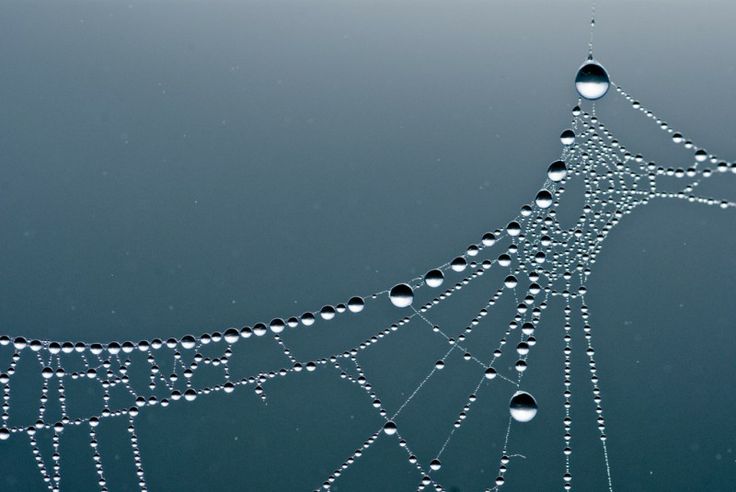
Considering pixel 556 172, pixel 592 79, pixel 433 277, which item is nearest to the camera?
pixel 592 79

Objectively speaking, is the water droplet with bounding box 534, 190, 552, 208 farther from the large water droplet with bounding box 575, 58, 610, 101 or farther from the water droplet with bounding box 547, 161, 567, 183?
the large water droplet with bounding box 575, 58, 610, 101

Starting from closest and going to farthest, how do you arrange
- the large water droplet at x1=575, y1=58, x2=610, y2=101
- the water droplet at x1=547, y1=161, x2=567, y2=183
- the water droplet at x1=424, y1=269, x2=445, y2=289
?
1. the large water droplet at x1=575, y1=58, x2=610, y2=101
2. the water droplet at x1=547, y1=161, x2=567, y2=183
3. the water droplet at x1=424, y1=269, x2=445, y2=289

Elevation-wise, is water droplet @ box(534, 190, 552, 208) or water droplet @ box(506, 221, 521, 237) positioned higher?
water droplet @ box(534, 190, 552, 208)

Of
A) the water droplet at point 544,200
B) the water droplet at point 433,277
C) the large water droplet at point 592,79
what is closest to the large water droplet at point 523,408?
the water droplet at point 433,277

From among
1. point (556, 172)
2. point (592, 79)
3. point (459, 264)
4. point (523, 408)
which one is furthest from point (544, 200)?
point (523, 408)

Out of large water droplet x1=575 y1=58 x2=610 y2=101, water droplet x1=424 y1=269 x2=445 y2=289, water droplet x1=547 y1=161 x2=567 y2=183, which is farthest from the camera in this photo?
water droplet x1=424 y1=269 x2=445 y2=289

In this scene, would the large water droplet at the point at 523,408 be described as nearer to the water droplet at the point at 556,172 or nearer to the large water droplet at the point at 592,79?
the water droplet at the point at 556,172

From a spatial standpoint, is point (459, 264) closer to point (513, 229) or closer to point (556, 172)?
point (513, 229)

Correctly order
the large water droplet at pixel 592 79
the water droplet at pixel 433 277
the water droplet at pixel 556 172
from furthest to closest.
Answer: the water droplet at pixel 433 277 → the water droplet at pixel 556 172 → the large water droplet at pixel 592 79

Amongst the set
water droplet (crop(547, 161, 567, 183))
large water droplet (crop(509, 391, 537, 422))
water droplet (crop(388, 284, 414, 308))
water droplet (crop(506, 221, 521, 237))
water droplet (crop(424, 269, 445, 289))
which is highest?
water droplet (crop(547, 161, 567, 183))

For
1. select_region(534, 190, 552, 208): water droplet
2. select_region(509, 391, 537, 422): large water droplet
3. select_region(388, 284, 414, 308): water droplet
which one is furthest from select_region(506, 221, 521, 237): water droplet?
select_region(509, 391, 537, 422): large water droplet

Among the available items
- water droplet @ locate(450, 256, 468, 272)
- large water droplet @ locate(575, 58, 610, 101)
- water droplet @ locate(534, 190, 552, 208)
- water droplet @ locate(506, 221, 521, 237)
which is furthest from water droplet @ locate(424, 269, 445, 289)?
large water droplet @ locate(575, 58, 610, 101)

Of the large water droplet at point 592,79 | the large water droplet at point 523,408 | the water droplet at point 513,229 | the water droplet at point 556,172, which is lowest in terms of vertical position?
the large water droplet at point 523,408

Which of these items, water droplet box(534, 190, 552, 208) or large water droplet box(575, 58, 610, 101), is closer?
large water droplet box(575, 58, 610, 101)
